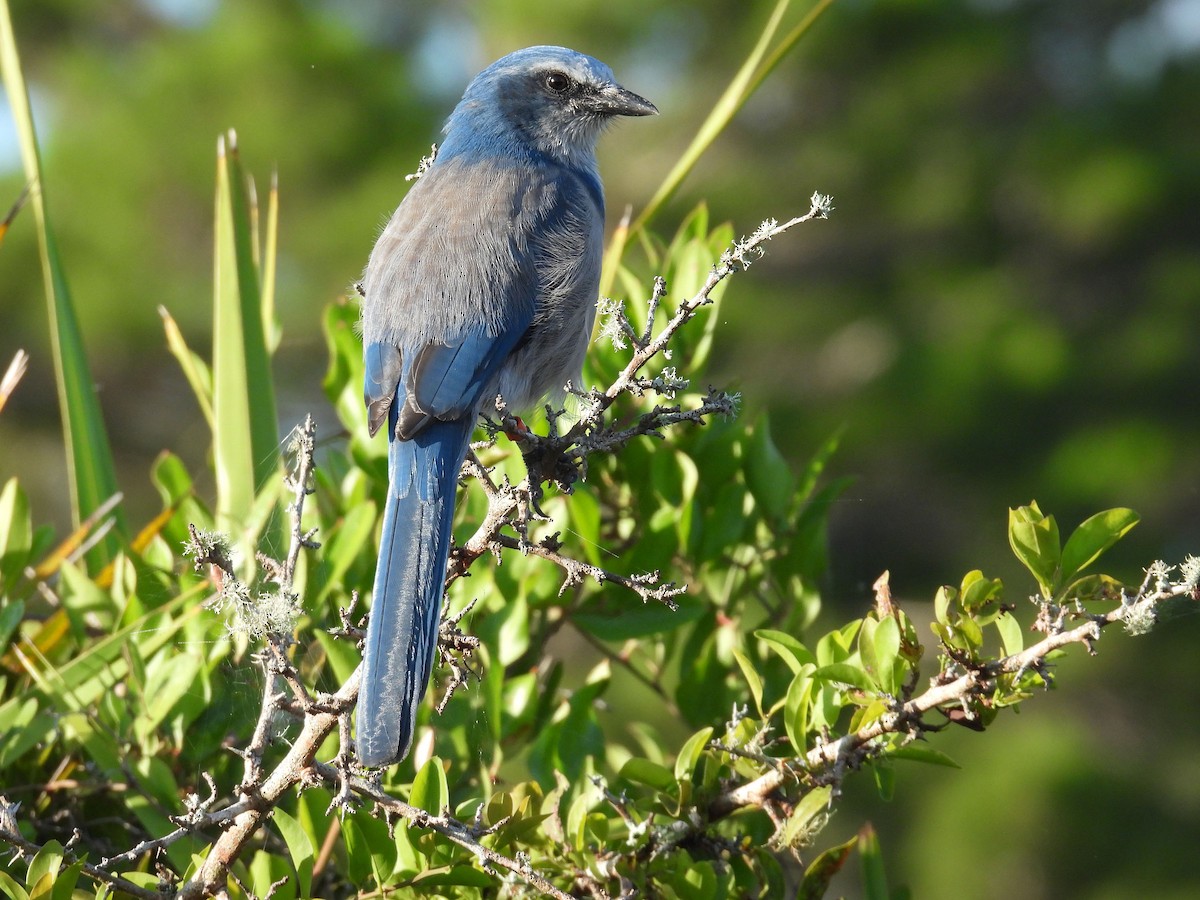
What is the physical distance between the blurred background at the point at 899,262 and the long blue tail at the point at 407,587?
7.33 m

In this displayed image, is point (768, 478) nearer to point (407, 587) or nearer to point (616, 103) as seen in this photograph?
point (407, 587)

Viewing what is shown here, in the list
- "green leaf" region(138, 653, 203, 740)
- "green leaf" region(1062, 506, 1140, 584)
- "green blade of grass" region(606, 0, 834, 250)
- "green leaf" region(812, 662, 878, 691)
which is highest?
"green blade of grass" region(606, 0, 834, 250)

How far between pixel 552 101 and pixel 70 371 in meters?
1.35

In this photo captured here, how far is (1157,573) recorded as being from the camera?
1.78m

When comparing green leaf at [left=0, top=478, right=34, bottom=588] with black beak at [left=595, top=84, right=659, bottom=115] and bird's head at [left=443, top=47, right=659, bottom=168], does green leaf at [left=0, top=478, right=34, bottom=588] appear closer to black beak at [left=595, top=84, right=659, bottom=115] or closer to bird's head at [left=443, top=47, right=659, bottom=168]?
bird's head at [left=443, top=47, right=659, bottom=168]

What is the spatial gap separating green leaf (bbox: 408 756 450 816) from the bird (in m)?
0.19

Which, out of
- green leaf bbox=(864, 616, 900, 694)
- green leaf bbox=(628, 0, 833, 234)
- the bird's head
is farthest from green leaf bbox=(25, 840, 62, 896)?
the bird's head

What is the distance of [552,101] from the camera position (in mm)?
3455

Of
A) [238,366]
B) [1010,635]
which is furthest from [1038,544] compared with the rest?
[238,366]

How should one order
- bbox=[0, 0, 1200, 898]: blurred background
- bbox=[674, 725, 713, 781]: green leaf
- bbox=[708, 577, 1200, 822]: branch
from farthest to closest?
bbox=[0, 0, 1200, 898]: blurred background, bbox=[674, 725, 713, 781]: green leaf, bbox=[708, 577, 1200, 822]: branch

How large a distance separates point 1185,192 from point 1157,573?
11.4 metres

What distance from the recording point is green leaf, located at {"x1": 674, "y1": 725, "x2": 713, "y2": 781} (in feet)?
6.91

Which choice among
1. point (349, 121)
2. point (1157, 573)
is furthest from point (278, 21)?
point (1157, 573)

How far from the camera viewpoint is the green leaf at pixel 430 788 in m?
2.02
